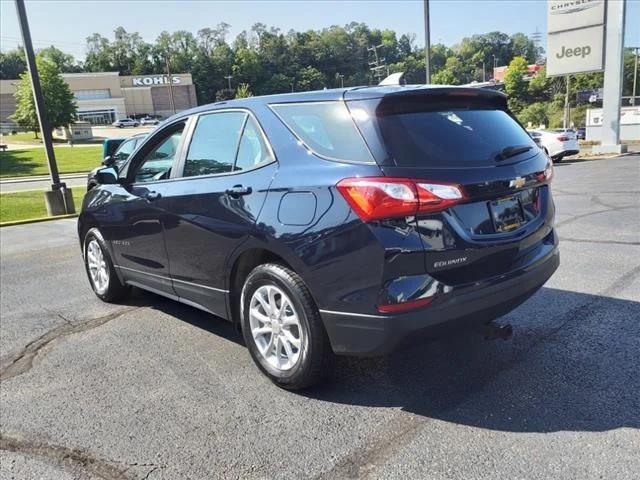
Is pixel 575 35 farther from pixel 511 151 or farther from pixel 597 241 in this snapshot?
pixel 511 151

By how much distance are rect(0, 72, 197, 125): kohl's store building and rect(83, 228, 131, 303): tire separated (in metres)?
91.6

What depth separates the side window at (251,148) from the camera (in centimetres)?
345

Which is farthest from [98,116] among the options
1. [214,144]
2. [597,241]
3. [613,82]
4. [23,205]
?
[214,144]

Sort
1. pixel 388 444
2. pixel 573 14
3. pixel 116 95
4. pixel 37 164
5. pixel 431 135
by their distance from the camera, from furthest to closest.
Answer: pixel 116 95 → pixel 37 164 → pixel 573 14 → pixel 431 135 → pixel 388 444

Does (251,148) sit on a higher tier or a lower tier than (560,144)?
higher

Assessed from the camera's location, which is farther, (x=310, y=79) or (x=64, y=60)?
(x=64, y=60)

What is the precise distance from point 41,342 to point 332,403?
8.77ft

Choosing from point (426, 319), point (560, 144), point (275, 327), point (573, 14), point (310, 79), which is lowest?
point (560, 144)

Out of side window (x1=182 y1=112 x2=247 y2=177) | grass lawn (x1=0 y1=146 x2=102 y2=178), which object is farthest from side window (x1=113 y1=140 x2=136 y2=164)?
grass lawn (x1=0 y1=146 x2=102 y2=178)

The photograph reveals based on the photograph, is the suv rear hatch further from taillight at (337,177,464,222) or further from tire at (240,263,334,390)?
tire at (240,263,334,390)

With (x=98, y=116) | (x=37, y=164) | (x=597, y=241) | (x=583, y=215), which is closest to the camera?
(x=597, y=241)

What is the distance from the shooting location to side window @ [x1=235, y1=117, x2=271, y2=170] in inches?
136

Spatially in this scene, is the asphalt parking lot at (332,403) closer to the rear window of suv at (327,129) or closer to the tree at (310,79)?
the rear window of suv at (327,129)

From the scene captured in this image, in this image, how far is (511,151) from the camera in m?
3.34
